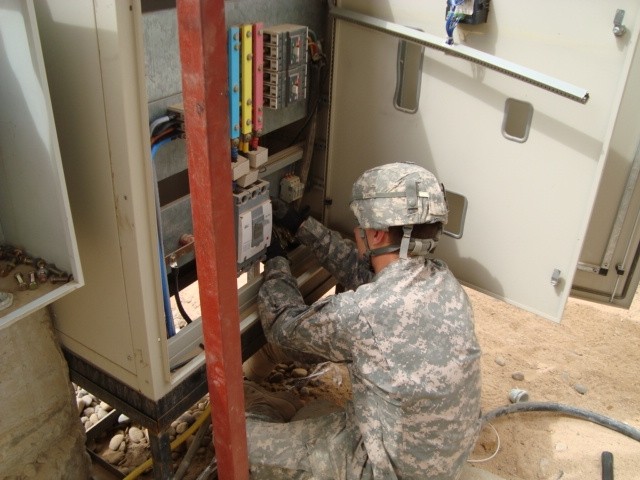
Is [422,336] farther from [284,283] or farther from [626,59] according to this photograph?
[626,59]

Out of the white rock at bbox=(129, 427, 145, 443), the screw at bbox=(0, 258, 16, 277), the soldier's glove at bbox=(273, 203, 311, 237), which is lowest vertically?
the white rock at bbox=(129, 427, 145, 443)

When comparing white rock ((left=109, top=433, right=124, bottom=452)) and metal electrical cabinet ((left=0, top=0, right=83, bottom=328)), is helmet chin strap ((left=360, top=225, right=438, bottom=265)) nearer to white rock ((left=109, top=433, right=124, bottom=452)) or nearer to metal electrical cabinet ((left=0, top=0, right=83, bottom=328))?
metal electrical cabinet ((left=0, top=0, right=83, bottom=328))

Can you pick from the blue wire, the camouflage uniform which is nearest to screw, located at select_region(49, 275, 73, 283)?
the blue wire

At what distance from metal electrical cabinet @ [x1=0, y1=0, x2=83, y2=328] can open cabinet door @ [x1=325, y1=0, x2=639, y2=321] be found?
1163 mm

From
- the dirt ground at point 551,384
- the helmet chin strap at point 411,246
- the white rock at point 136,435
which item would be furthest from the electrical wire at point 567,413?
the white rock at point 136,435

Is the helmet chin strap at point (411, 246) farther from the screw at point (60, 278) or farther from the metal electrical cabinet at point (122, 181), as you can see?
the screw at point (60, 278)

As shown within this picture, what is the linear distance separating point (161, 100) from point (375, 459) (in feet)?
4.59

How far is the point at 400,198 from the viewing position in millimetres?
2068

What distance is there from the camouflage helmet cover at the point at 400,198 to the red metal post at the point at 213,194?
746 millimetres

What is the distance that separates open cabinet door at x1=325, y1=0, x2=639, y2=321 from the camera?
1.85m

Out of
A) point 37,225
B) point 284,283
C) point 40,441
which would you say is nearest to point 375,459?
point 284,283

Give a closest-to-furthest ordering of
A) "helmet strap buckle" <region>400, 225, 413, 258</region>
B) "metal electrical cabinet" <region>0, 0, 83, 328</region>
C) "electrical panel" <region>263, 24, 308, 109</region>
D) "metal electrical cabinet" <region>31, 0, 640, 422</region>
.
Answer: "metal electrical cabinet" <region>0, 0, 83, 328</region> → "metal electrical cabinet" <region>31, 0, 640, 422</region> → "electrical panel" <region>263, 24, 308, 109</region> → "helmet strap buckle" <region>400, 225, 413, 258</region>

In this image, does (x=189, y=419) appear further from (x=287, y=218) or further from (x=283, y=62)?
(x=283, y=62)

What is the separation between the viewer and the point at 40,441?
86.7 inches
